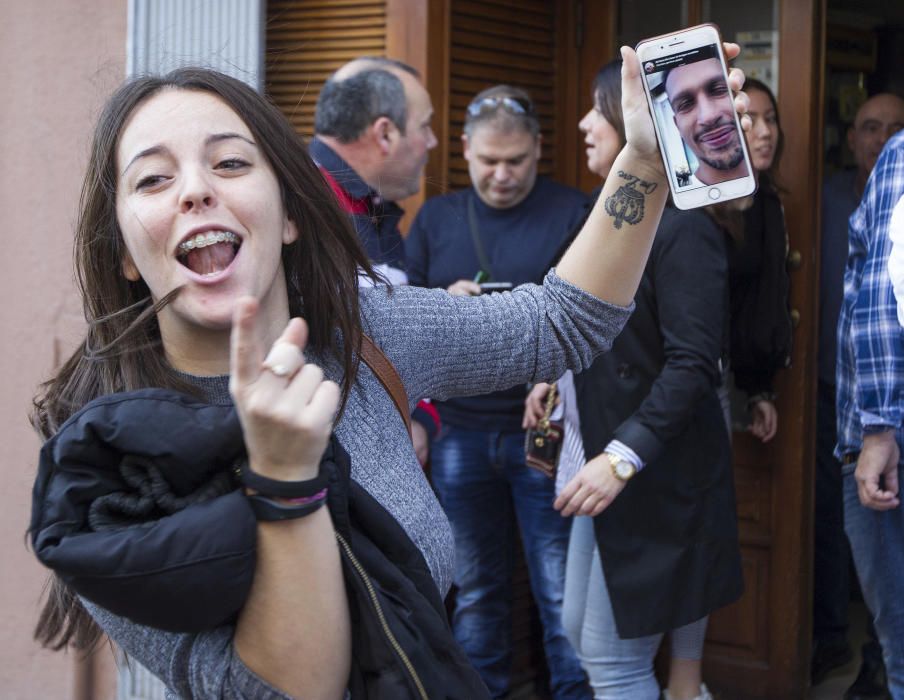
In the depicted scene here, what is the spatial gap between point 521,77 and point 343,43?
0.66 m

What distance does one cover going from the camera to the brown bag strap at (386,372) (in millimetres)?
1795

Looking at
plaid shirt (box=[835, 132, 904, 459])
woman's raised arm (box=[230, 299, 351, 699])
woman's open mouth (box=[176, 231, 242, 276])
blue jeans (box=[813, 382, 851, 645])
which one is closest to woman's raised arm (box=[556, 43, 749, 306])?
woman's open mouth (box=[176, 231, 242, 276])

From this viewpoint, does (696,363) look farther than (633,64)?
Yes

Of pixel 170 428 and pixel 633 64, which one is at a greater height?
pixel 633 64

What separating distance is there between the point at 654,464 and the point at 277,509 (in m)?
2.09

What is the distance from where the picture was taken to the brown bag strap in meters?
1.79

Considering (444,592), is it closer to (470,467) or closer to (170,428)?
(170,428)

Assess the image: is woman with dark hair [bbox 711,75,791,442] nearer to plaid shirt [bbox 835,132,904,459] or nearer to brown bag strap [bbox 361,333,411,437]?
plaid shirt [bbox 835,132,904,459]

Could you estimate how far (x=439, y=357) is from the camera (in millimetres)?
1887

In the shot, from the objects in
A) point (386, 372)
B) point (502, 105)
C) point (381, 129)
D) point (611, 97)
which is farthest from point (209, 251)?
point (502, 105)

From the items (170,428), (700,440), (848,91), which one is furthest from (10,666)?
(848,91)

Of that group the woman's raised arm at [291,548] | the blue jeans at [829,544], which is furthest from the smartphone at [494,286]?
the woman's raised arm at [291,548]

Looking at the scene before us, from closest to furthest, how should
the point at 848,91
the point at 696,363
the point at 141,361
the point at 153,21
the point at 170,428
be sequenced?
the point at 170,428
the point at 141,361
the point at 696,363
the point at 153,21
the point at 848,91

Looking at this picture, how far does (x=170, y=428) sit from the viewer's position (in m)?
1.38
